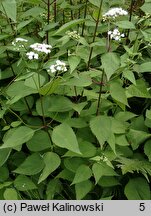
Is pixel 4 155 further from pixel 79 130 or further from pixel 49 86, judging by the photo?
pixel 49 86

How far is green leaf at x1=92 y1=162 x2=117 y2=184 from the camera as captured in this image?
2.30m

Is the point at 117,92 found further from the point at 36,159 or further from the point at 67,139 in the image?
the point at 36,159

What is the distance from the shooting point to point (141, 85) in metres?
2.49

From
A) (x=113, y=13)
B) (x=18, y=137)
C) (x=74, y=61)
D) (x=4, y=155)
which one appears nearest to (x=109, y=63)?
(x=74, y=61)

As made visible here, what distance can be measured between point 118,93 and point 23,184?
821 millimetres

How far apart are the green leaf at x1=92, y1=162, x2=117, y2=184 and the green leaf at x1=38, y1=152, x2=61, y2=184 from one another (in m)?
0.22

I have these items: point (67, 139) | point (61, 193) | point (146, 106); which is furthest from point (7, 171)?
point (146, 106)

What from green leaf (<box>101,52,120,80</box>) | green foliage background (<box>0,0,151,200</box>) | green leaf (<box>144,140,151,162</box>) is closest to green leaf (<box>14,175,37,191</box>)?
green foliage background (<box>0,0,151,200</box>)

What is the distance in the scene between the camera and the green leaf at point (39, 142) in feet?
8.16

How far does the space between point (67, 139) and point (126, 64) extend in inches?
22.2

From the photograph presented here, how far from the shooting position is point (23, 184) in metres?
2.46

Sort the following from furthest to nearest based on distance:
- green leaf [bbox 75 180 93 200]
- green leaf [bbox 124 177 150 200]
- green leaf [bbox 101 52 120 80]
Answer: green leaf [bbox 124 177 150 200], green leaf [bbox 75 180 93 200], green leaf [bbox 101 52 120 80]

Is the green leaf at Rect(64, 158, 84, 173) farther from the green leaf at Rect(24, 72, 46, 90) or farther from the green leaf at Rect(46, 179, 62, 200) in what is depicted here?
the green leaf at Rect(24, 72, 46, 90)

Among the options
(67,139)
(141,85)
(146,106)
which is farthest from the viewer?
(146,106)
